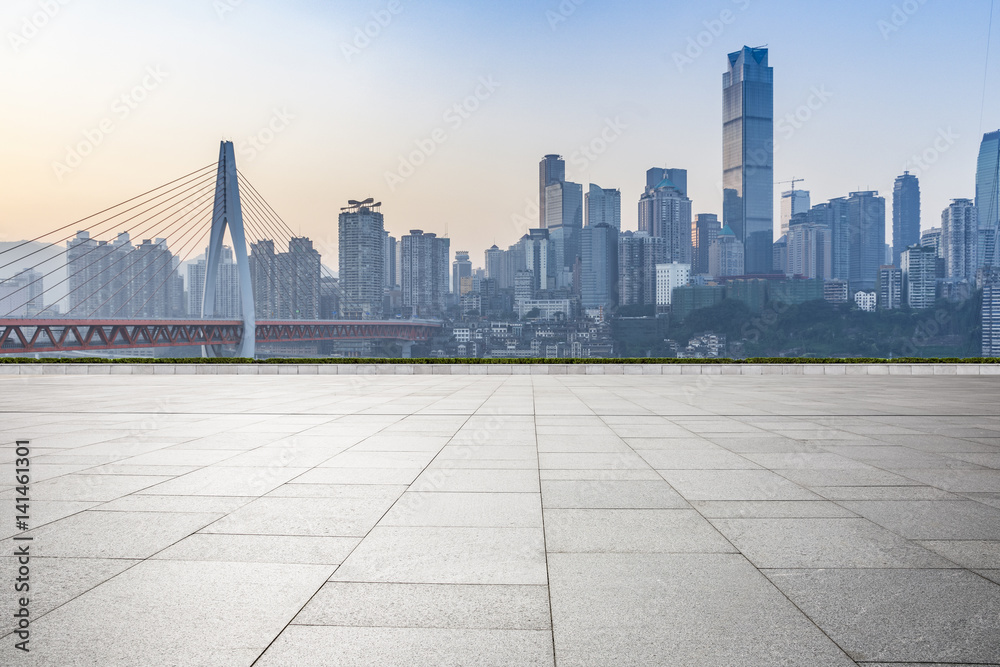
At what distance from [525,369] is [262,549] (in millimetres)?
24500

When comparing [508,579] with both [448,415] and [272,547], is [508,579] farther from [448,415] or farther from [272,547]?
[448,415]

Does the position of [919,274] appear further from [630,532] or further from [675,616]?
[675,616]

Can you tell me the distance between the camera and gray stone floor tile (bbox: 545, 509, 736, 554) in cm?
446

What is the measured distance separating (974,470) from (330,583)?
7321mm

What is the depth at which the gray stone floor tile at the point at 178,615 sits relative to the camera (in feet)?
9.75

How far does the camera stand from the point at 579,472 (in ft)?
23.1

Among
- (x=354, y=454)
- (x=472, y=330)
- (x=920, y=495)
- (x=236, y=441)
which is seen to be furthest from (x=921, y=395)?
(x=472, y=330)

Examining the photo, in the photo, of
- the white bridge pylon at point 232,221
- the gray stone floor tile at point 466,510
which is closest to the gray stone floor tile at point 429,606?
the gray stone floor tile at point 466,510

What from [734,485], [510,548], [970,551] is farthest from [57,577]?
[970,551]

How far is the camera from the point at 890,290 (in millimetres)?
159375

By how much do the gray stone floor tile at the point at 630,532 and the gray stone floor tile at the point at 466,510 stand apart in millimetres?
250

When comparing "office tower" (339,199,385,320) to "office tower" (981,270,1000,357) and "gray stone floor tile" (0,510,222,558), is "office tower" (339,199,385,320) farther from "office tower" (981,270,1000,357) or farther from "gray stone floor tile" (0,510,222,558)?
"gray stone floor tile" (0,510,222,558)

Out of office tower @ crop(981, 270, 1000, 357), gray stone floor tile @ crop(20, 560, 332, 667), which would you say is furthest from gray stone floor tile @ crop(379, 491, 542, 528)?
office tower @ crop(981, 270, 1000, 357)

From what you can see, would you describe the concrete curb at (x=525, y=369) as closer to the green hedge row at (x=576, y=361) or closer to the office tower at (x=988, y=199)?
the green hedge row at (x=576, y=361)
